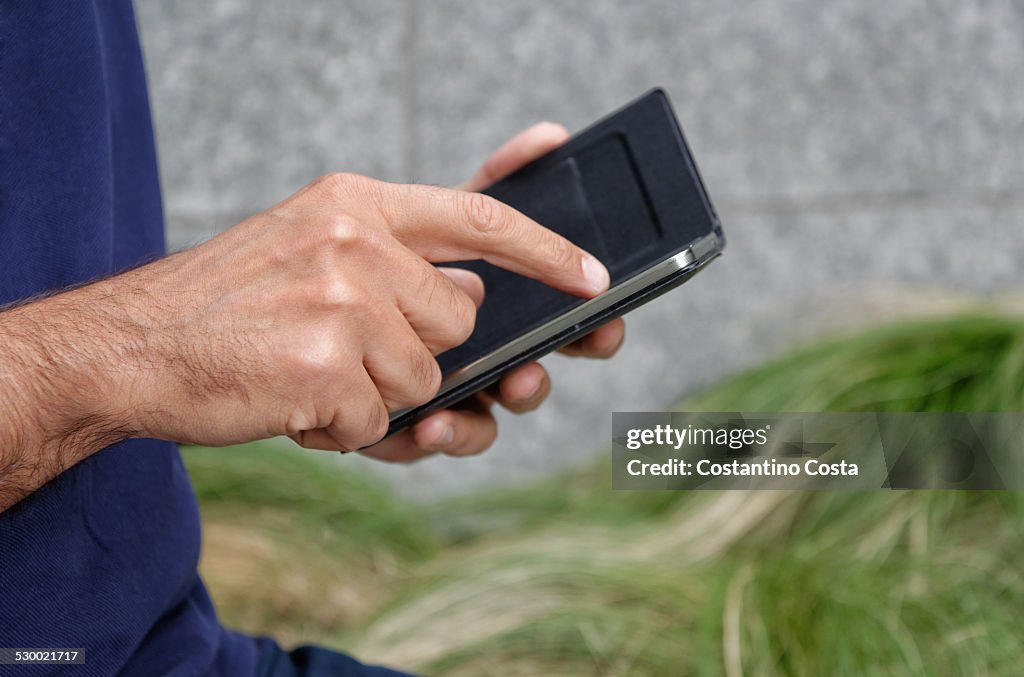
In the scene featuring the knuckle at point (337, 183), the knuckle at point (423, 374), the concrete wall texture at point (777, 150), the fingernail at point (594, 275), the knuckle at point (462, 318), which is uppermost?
the concrete wall texture at point (777, 150)

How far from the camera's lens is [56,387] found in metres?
0.62

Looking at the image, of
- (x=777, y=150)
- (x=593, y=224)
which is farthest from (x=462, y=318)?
(x=777, y=150)

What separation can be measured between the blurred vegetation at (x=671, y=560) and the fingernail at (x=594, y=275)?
62cm

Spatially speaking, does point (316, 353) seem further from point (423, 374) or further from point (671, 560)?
point (671, 560)

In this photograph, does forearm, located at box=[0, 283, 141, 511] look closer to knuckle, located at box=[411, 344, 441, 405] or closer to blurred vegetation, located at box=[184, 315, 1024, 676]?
knuckle, located at box=[411, 344, 441, 405]

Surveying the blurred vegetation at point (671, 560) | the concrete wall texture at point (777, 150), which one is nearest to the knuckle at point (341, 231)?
the blurred vegetation at point (671, 560)

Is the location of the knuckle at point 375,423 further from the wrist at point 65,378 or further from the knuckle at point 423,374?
the wrist at point 65,378

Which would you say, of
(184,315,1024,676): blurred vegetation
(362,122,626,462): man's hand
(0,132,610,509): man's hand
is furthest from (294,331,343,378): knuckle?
(184,315,1024,676): blurred vegetation

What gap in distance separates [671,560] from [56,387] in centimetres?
107

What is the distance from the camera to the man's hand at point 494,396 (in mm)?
949

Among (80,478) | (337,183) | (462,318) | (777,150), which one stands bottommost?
(80,478)

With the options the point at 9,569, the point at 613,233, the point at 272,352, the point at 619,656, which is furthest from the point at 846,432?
the point at 9,569

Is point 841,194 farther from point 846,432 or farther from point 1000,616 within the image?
point 1000,616

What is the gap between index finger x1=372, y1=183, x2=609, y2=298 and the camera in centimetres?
66
